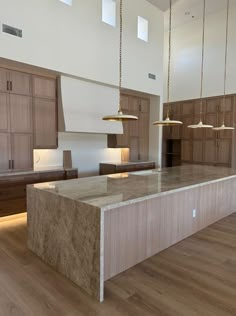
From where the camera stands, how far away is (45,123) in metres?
4.73

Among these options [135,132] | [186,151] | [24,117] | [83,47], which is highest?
[83,47]

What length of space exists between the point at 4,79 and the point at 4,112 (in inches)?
22.7

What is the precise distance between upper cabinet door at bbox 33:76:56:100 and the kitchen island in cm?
249

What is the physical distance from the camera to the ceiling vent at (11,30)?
3.77 meters

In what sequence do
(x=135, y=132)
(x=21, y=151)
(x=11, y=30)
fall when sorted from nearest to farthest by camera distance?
(x=11, y=30) < (x=21, y=151) < (x=135, y=132)

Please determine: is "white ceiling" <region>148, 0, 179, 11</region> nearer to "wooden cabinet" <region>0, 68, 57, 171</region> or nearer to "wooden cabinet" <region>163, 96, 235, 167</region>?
"wooden cabinet" <region>163, 96, 235, 167</region>

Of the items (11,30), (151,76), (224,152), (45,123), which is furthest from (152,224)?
(224,152)

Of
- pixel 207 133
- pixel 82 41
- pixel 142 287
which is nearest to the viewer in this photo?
pixel 142 287

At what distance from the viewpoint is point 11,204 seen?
404cm

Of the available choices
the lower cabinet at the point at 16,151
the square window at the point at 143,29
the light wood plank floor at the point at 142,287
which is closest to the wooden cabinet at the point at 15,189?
the lower cabinet at the point at 16,151

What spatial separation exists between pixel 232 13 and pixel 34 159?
6.89m

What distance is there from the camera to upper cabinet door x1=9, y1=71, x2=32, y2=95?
165 inches

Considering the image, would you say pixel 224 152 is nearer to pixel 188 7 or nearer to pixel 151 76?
pixel 151 76

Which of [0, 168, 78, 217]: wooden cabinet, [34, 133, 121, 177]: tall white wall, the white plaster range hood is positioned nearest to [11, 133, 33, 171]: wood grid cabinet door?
[0, 168, 78, 217]: wooden cabinet
